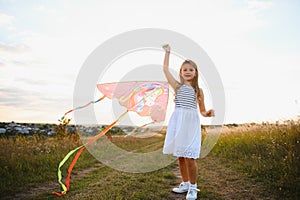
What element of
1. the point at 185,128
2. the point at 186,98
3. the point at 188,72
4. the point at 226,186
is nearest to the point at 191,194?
the point at 185,128

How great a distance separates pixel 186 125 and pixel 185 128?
49 mm

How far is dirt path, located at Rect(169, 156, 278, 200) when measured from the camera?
178 inches

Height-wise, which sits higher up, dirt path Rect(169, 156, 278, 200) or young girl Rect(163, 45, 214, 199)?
young girl Rect(163, 45, 214, 199)

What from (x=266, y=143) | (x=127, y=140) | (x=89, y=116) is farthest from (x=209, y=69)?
(x=127, y=140)

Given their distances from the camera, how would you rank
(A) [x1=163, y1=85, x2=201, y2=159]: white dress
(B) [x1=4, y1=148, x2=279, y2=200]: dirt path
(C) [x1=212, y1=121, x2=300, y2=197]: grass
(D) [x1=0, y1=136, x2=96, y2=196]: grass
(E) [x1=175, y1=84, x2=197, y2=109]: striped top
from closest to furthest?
(A) [x1=163, y1=85, x2=201, y2=159]: white dress → (E) [x1=175, y1=84, x2=197, y2=109]: striped top → (B) [x1=4, y1=148, x2=279, y2=200]: dirt path → (C) [x1=212, y1=121, x2=300, y2=197]: grass → (D) [x1=0, y1=136, x2=96, y2=196]: grass

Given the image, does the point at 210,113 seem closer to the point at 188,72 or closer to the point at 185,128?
the point at 185,128

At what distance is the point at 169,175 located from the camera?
19.9 ft

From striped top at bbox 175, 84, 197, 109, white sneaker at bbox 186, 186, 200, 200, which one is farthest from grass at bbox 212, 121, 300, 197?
striped top at bbox 175, 84, 197, 109

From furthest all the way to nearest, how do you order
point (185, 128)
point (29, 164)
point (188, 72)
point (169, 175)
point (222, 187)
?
1. point (29, 164)
2. point (169, 175)
3. point (222, 187)
4. point (188, 72)
5. point (185, 128)

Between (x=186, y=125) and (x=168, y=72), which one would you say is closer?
(x=186, y=125)

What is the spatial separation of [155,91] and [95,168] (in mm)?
2531

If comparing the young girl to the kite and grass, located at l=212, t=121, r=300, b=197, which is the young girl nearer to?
the kite

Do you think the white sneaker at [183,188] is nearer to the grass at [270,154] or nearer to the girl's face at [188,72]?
the grass at [270,154]

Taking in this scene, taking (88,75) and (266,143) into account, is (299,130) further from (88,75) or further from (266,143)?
(88,75)
